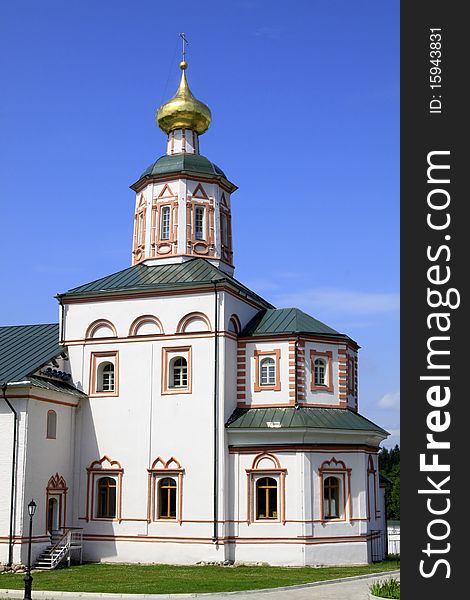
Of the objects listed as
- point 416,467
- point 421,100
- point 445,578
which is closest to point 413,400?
point 416,467

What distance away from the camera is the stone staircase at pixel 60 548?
26719mm

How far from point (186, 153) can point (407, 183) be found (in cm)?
2484

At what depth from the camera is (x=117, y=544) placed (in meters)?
28.5

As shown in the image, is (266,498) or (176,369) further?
(176,369)

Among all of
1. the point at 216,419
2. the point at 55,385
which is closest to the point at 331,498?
the point at 216,419

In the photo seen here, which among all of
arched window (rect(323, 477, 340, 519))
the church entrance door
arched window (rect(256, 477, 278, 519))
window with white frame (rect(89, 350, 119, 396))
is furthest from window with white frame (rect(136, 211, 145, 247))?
arched window (rect(323, 477, 340, 519))

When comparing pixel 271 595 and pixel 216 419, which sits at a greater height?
pixel 216 419

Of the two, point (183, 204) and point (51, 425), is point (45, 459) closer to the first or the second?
point (51, 425)

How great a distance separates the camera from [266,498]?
28016 millimetres

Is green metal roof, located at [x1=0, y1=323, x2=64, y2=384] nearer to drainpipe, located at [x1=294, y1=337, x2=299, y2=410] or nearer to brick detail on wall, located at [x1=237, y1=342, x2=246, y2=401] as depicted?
brick detail on wall, located at [x1=237, y1=342, x2=246, y2=401]

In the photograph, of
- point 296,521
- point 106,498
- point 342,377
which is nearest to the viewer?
point 296,521

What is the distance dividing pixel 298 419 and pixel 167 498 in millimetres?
5280

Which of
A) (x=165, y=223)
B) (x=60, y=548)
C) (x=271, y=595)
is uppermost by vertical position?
(x=165, y=223)

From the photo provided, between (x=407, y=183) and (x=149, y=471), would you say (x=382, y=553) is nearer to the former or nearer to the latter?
(x=149, y=471)
